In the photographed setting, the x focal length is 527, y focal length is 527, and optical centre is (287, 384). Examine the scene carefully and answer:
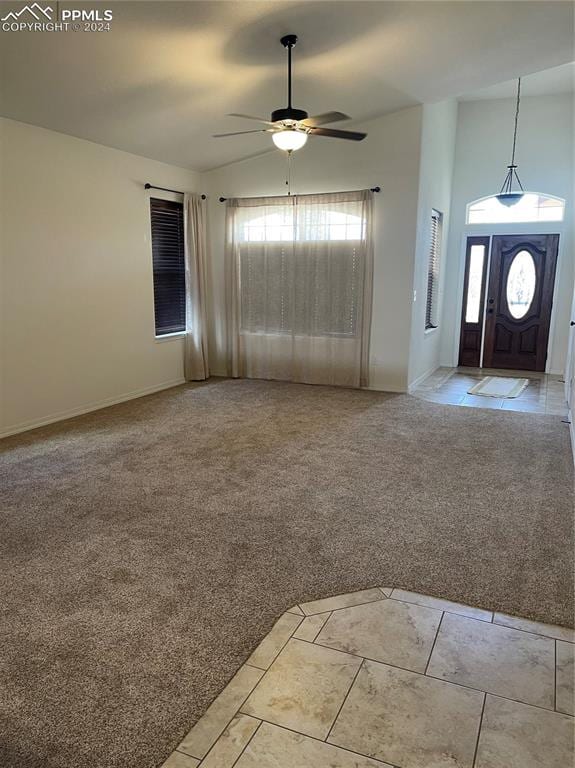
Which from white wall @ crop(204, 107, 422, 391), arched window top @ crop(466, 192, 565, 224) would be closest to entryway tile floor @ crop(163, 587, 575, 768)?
white wall @ crop(204, 107, 422, 391)

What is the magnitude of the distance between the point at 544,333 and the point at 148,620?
7245mm

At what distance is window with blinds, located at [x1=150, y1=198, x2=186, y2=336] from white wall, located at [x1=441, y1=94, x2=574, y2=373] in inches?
160

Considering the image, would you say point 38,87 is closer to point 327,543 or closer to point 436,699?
point 327,543

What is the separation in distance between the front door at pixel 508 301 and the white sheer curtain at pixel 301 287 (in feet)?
8.62

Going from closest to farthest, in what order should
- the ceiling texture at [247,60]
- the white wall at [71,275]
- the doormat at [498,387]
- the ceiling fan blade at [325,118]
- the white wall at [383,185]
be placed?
the ceiling texture at [247,60]
the ceiling fan blade at [325,118]
the white wall at [71,275]
the white wall at [383,185]
the doormat at [498,387]

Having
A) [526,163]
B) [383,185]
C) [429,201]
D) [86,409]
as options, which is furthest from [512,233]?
[86,409]

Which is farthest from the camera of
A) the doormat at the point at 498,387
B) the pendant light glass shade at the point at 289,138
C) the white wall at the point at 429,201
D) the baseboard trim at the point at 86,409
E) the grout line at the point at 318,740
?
the doormat at the point at 498,387

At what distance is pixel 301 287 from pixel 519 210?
3578 millimetres

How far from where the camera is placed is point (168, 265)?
6.56 m

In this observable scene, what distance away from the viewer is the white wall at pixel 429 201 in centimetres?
611

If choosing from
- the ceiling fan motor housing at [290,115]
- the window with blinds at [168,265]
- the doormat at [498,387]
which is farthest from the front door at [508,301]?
the ceiling fan motor housing at [290,115]

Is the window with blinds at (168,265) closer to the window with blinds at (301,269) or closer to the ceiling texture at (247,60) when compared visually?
the window with blinds at (301,269)

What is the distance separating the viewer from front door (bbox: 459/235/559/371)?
762cm

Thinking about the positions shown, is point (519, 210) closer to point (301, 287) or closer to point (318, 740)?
point (301, 287)
